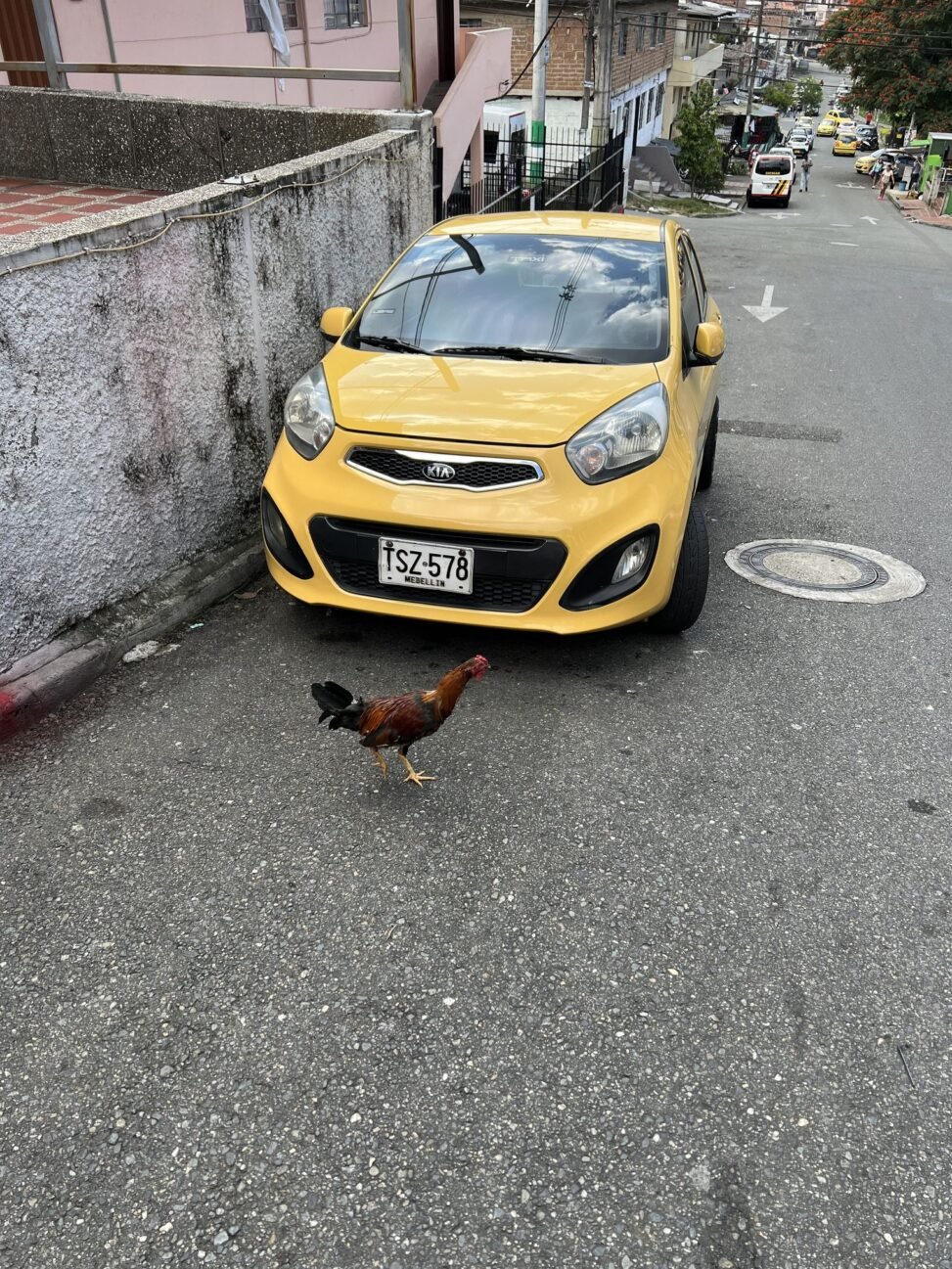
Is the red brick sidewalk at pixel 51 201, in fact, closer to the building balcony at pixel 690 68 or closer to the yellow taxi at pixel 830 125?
the building balcony at pixel 690 68

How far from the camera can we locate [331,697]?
10.2 ft

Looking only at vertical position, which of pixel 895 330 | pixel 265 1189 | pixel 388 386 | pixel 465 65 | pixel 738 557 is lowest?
pixel 895 330

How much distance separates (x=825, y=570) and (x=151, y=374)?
3.56 m

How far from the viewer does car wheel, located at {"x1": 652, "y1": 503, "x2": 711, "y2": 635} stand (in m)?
4.18

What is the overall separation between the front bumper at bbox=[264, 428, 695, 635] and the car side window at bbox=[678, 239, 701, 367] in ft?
3.14

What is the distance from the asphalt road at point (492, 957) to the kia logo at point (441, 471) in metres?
0.80

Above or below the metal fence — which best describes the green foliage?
below

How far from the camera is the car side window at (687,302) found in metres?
4.80

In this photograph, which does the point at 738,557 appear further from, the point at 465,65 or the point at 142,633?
the point at 465,65

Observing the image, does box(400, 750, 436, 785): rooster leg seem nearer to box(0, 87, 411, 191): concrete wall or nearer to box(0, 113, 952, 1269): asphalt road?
box(0, 113, 952, 1269): asphalt road

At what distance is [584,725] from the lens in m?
3.77

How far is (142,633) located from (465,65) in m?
10.6

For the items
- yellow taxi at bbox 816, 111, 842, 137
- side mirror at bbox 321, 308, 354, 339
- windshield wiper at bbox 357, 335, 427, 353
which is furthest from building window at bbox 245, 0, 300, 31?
yellow taxi at bbox 816, 111, 842, 137

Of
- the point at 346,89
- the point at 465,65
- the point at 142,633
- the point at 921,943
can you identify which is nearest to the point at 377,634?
the point at 142,633
